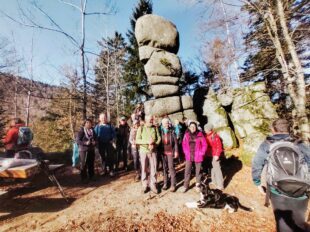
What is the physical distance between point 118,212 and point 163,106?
7.49m

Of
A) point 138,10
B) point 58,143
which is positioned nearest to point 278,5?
point 138,10

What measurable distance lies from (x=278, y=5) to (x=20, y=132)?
10293 millimetres

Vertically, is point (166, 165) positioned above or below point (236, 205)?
above

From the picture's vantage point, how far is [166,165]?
7668 millimetres

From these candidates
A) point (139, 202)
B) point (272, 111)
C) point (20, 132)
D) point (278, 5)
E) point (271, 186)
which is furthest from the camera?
point (272, 111)

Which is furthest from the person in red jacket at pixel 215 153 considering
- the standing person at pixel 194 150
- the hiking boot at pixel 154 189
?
the hiking boot at pixel 154 189

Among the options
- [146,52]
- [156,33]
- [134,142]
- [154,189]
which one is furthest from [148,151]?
[156,33]

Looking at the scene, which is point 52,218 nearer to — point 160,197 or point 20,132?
point 160,197

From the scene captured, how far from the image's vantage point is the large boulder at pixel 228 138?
11320 mm

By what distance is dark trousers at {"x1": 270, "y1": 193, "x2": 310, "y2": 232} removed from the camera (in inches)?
123

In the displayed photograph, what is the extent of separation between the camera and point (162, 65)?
1336 centimetres

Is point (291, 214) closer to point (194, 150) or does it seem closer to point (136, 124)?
point (194, 150)

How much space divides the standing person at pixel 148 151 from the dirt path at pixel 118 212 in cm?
44

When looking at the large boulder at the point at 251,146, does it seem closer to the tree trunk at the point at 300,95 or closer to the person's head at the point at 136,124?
the tree trunk at the point at 300,95
